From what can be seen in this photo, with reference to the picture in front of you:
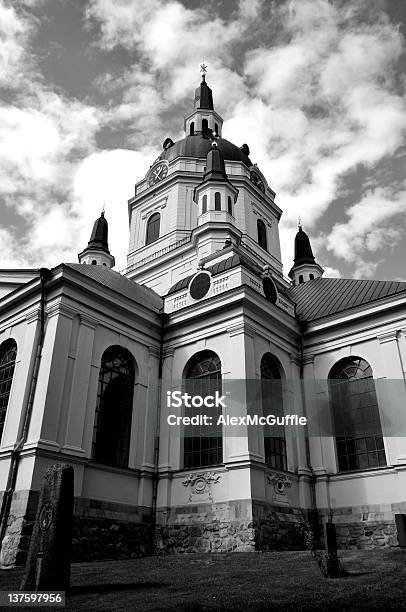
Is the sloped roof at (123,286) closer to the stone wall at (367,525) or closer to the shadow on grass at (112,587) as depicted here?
the stone wall at (367,525)

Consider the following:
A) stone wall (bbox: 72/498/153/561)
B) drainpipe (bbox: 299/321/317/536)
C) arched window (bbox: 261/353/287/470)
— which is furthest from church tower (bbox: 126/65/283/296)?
stone wall (bbox: 72/498/153/561)

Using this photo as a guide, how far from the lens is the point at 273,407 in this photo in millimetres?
17375

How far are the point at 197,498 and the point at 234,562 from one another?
14.7 ft

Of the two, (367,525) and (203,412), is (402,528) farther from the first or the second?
(203,412)

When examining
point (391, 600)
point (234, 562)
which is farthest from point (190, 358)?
point (391, 600)

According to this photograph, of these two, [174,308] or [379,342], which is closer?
[379,342]

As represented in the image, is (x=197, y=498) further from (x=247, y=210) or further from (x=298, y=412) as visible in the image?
(x=247, y=210)

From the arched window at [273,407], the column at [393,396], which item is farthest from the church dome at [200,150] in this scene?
the column at [393,396]

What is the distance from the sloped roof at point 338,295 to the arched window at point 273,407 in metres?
2.77

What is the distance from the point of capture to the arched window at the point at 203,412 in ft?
53.8

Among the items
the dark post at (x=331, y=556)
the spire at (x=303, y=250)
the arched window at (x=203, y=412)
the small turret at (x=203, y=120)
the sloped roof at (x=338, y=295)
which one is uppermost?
the small turret at (x=203, y=120)

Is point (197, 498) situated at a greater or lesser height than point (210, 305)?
lesser

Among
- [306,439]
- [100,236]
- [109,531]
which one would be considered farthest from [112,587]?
[100,236]

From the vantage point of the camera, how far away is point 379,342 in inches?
696
